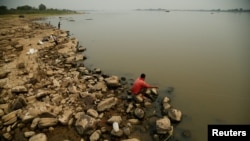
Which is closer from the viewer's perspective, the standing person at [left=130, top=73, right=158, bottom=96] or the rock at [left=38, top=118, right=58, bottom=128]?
the rock at [left=38, top=118, right=58, bottom=128]

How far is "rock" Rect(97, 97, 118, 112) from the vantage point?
7.49 metres

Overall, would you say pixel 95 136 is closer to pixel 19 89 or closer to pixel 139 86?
pixel 139 86

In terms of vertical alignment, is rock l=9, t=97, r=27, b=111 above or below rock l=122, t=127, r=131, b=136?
above

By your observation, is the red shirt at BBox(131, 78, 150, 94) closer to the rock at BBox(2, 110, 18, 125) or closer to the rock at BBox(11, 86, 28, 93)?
the rock at BBox(2, 110, 18, 125)

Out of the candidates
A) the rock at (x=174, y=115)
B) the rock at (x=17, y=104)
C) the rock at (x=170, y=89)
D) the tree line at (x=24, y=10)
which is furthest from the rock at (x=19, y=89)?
the tree line at (x=24, y=10)

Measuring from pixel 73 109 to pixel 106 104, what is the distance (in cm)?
130

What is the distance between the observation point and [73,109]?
294 inches

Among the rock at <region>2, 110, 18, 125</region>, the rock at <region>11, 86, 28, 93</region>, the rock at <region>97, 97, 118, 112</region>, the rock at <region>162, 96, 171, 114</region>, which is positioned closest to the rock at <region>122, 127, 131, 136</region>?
the rock at <region>97, 97, 118, 112</region>

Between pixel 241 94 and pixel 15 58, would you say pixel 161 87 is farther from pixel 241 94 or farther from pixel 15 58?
pixel 15 58

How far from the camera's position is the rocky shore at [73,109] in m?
6.28

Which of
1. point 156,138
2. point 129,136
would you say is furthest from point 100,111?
point 156,138

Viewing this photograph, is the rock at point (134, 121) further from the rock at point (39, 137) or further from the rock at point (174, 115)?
the rock at point (39, 137)

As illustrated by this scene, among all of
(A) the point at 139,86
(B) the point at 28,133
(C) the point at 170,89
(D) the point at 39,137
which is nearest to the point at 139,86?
(A) the point at 139,86

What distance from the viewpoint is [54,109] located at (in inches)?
→ 287
